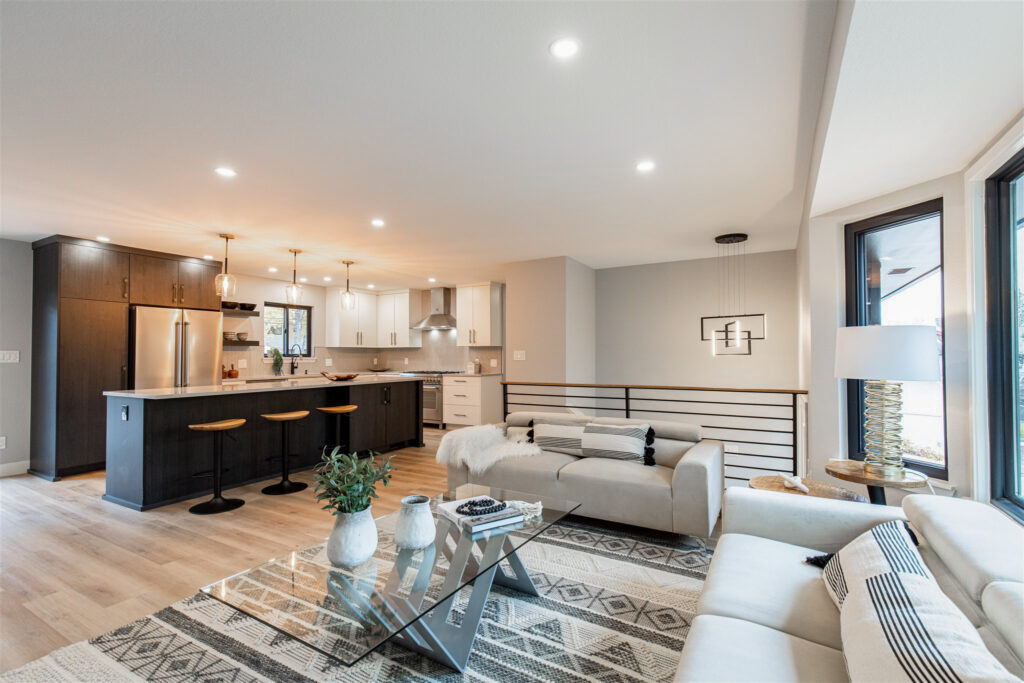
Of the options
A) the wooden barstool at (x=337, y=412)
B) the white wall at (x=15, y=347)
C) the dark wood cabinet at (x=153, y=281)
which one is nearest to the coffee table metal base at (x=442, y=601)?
the wooden barstool at (x=337, y=412)

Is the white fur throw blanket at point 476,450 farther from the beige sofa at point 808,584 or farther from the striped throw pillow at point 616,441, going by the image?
the beige sofa at point 808,584

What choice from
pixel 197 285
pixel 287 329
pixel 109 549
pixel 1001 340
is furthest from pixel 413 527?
pixel 287 329

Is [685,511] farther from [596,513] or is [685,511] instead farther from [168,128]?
[168,128]

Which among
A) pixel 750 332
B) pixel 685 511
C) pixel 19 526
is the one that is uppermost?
pixel 750 332

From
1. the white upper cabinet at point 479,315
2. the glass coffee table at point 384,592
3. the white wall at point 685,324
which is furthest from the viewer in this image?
the white upper cabinet at point 479,315

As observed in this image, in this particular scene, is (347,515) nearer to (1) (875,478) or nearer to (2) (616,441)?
(2) (616,441)

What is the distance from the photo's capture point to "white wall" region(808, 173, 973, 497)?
A: 7.76 ft

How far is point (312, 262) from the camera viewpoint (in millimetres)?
6188

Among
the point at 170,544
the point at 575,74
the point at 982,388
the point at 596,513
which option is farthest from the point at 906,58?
the point at 170,544

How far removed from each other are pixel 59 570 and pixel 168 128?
252 centimetres

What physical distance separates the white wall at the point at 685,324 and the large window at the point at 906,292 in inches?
103

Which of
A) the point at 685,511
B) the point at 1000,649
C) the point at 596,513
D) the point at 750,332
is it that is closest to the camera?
the point at 1000,649

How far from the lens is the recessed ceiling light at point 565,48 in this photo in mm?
1842

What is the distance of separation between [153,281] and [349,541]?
17.1ft
